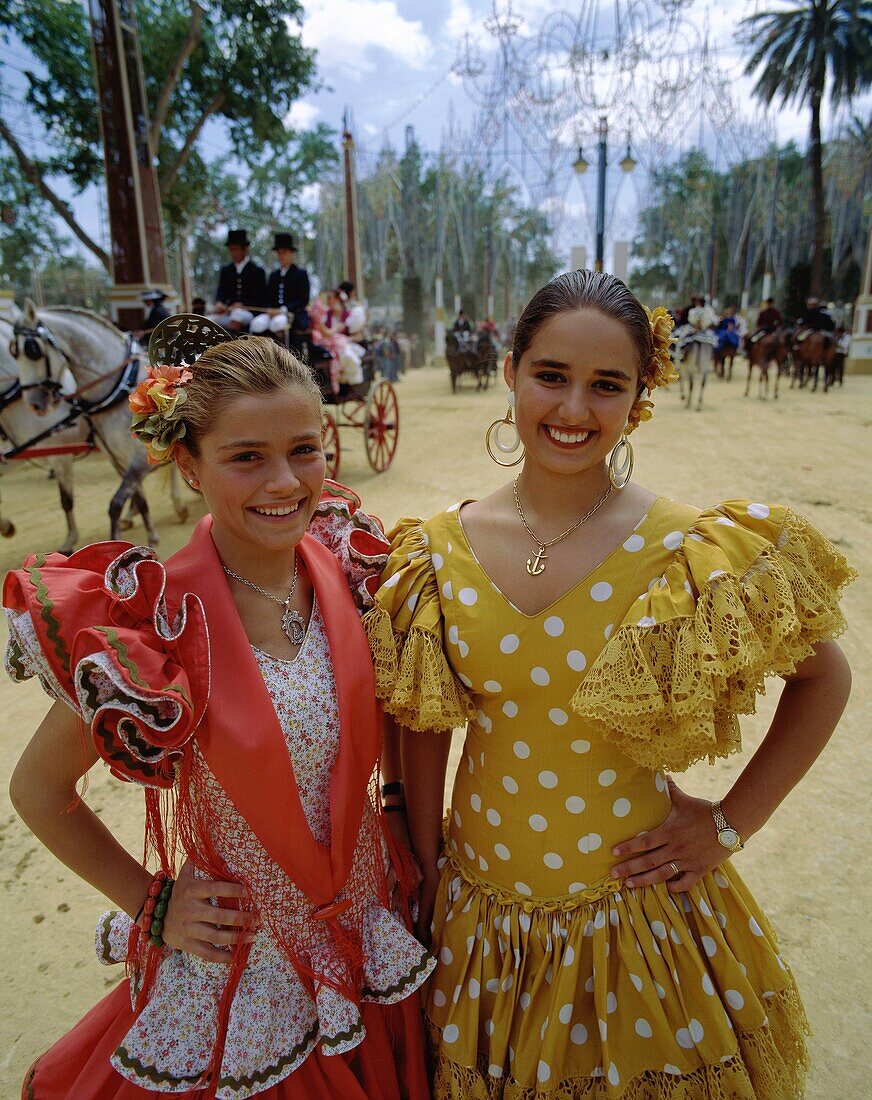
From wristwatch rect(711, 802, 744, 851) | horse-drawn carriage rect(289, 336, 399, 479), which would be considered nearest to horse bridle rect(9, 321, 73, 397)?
horse-drawn carriage rect(289, 336, 399, 479)

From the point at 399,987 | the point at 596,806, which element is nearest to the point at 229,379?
the point at 596,806

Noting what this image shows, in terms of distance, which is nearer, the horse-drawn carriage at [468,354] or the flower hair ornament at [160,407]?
the flower hair ornament at [160,407]

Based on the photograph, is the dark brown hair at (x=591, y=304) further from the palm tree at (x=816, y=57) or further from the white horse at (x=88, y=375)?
the palm tree at (x=816, y=57)

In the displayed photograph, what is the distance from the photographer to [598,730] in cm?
118

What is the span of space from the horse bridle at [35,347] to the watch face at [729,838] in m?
5.59

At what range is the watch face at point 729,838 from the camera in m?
1.30

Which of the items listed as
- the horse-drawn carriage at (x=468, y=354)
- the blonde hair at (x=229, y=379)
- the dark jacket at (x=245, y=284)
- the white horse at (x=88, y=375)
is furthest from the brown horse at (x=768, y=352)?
the blonde hair at (x=229, y=379)

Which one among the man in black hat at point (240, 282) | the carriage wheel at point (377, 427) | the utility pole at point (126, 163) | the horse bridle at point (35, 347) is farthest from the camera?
the utility pole at point (126, 163)

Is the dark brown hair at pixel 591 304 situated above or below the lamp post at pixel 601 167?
below

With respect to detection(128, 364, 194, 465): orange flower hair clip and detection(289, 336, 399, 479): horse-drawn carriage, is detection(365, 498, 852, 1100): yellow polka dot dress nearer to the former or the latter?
detection(128, 364, 194, 465): orange flower hair clip

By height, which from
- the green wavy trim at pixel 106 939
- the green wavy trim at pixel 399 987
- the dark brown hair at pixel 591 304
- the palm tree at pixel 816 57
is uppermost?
the palm tree at pixel 816 57

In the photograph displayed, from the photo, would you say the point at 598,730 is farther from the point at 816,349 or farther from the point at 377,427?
the point at 816,349

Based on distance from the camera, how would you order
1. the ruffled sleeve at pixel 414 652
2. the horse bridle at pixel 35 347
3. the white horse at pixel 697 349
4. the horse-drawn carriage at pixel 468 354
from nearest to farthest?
the ruffled sleeve at pixel 414 652
the horse bridle at pixel 35 347
the white horse at pixel 697 349
the horse-drawn carriage at pixel 468 354

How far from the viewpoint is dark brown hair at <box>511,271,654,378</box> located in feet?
3.98
